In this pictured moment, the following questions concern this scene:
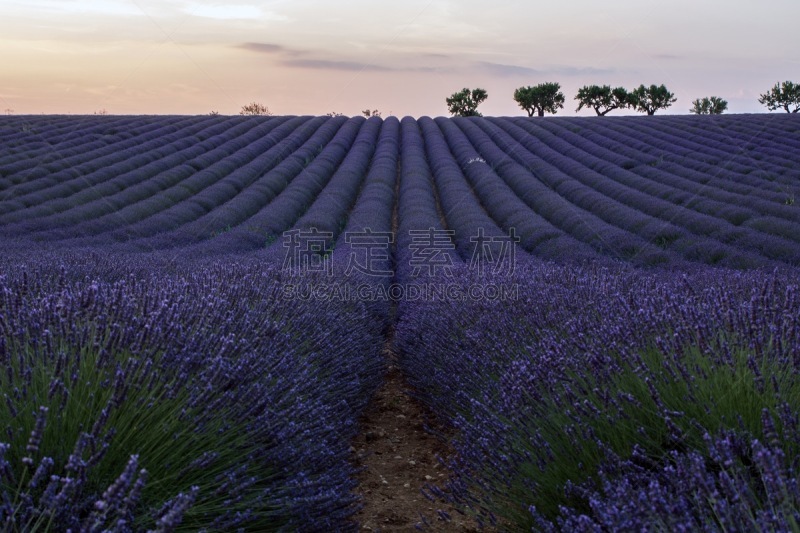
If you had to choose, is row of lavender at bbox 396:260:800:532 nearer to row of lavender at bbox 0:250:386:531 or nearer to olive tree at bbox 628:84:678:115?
row of lavender at bbox 0:250:386:531

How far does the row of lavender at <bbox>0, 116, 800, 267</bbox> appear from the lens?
35.6 feet

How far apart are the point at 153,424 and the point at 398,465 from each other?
2.54 meters

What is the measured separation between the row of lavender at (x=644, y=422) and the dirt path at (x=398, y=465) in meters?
0.59

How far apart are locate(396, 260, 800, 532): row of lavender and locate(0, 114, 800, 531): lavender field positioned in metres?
0.01

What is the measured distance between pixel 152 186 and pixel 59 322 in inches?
574

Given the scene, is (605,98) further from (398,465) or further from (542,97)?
(398,465)

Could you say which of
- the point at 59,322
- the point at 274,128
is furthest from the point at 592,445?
the point at 274,128

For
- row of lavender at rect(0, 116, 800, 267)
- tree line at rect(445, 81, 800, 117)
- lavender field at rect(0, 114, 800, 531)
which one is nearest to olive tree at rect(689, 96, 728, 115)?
tree line at rect(445, 81, 800, 117)

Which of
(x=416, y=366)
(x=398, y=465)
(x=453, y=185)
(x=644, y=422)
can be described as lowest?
(x=398, y=465)

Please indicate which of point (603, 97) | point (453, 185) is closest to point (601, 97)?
point (603, 97)

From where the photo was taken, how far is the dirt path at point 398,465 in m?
3.55

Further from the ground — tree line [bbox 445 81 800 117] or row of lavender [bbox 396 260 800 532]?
tree line [bbox 445 81 800 117]

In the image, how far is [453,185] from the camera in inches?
648

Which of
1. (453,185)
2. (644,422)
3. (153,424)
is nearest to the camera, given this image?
(153,424)
